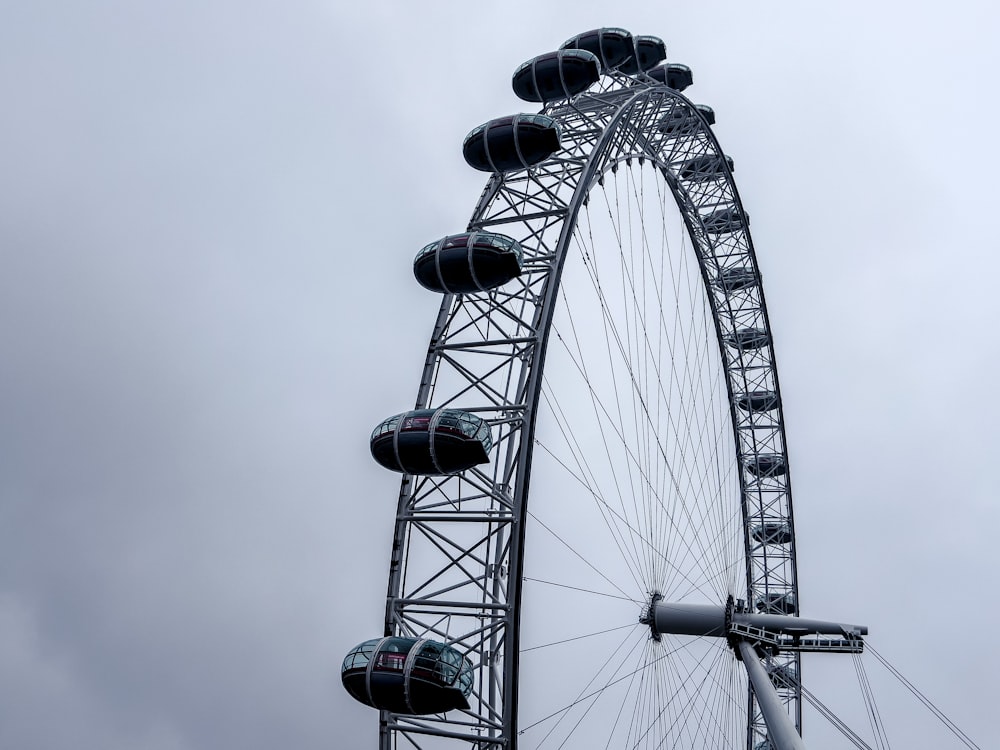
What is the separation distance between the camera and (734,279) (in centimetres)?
2891

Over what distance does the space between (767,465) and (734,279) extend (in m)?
7.92

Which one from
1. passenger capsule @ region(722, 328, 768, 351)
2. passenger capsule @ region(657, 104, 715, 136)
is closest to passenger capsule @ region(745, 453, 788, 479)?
passenger capsule @ region(722, 328, 768, 351)

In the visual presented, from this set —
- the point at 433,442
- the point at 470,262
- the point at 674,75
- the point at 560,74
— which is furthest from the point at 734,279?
the point at 433,442

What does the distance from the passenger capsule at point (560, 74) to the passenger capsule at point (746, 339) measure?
15.4 m

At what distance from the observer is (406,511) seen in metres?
13.9

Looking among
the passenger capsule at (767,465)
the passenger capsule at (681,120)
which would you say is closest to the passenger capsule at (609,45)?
the passenger capsule at (681,120)

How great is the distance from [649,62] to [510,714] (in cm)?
1828

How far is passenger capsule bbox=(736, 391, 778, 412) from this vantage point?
1184 inches

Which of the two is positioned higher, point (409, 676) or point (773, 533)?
point (773, 533)

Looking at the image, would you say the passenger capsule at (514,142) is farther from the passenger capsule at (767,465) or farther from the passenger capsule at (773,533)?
the passenger capsule at (773,533)

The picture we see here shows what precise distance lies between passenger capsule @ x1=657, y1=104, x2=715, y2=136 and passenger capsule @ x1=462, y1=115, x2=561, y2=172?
7738mm

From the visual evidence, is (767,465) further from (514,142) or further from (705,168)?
(514,142)

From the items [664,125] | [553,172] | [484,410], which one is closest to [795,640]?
[484,410]

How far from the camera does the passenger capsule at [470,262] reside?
13727 millimetres
